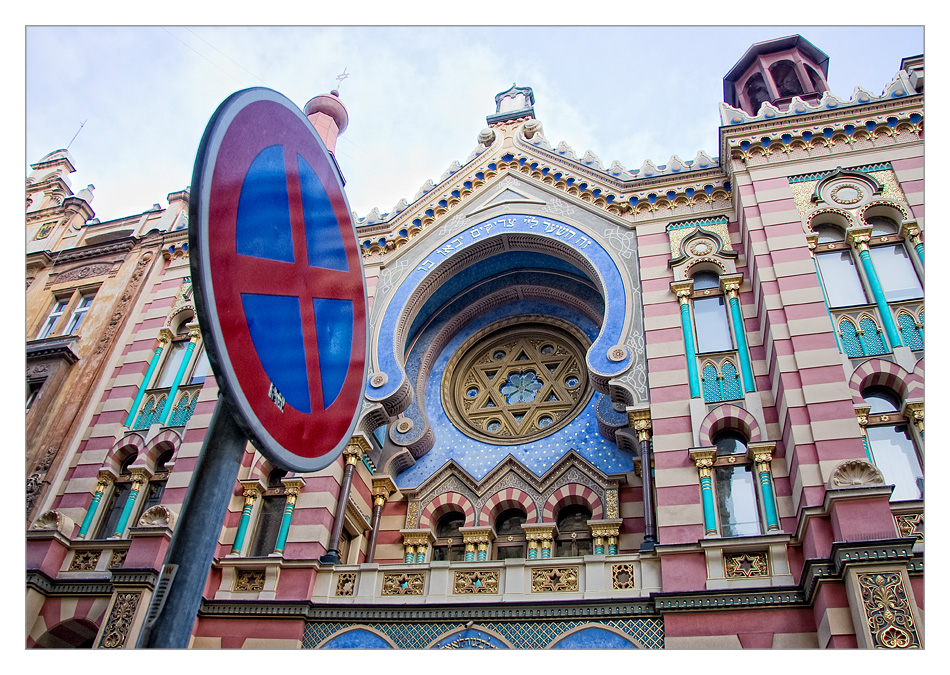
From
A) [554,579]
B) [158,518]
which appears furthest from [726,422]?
[158,518]

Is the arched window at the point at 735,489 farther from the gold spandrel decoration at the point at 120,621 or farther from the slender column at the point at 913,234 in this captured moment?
the gold spandrel decoration at the point at 120,621

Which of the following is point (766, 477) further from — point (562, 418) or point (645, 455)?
point (562, 418)

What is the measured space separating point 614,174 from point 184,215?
1194cm

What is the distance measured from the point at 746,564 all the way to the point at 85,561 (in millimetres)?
11750

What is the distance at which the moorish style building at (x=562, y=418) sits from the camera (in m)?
11.6

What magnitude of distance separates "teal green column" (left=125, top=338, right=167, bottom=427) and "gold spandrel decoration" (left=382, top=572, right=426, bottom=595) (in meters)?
7.23

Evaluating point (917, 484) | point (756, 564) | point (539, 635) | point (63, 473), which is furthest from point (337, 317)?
point (63, 473)

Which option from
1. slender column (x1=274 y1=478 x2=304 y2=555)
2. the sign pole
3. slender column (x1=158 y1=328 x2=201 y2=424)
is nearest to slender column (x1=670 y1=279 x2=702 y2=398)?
slender column (x1=274 y1=478 x2=304 y2=555)

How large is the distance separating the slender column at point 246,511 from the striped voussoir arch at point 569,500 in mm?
5569

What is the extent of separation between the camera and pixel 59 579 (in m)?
14.0

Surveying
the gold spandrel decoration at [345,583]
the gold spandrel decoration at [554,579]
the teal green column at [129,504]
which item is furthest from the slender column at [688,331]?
the teal green column at [129,504]

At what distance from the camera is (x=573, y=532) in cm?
1503

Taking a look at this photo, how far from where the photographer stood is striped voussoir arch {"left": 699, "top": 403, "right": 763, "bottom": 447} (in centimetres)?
1302

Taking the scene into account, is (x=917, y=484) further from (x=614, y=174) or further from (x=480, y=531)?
(x=614, y=174)
